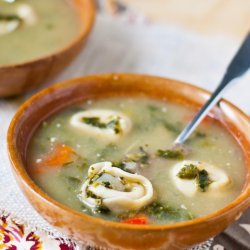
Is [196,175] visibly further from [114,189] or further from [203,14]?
[203,14]

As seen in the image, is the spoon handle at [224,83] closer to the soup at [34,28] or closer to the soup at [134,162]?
the soup at [134,162]

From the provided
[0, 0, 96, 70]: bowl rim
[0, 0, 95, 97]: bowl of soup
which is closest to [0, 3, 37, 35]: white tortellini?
[0, 0, 95, 97]: bowl of soup

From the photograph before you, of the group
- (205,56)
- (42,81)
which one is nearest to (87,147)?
(42,81)

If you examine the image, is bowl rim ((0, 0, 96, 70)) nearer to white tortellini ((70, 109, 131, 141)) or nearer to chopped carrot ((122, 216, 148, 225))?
white tortellini ((70, 109, 131, 141))

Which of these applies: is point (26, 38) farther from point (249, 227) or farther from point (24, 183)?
point (249, 227)

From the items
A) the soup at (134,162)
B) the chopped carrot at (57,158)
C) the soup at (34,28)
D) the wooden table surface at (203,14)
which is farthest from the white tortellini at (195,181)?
the wooden table surface at (203,14)

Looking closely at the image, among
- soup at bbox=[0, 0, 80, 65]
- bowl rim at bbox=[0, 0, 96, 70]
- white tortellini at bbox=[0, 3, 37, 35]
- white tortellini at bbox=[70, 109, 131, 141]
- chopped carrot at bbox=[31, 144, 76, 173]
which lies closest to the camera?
chopped carrot at bbox=[31, 144, 76, 173]

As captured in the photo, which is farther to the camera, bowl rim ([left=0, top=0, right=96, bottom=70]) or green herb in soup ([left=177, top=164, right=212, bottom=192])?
bowl rim ([left=0, top=0, right=96, bottom=70])
